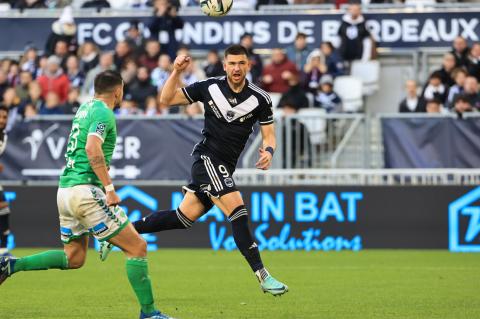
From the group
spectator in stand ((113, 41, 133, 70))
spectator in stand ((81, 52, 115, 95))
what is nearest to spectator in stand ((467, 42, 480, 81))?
spectator in stand ((113, 41, 133, 70))

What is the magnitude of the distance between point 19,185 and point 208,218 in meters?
3.41

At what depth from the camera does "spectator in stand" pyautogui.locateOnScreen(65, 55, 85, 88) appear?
22.6m

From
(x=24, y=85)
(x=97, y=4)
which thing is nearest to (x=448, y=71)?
(x=24, y=85)

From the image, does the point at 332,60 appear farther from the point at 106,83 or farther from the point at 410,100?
the point at 106,83

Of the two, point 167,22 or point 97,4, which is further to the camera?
point 97,4

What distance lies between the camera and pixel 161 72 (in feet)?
71.8

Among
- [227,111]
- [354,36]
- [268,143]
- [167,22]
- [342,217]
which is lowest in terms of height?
[342,217]

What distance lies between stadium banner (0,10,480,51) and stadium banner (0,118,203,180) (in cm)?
386

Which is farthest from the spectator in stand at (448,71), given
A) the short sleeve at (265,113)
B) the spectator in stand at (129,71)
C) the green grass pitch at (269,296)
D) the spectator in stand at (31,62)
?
the short sleeve at (265,113)

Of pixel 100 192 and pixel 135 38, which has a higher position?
pixel 135 38

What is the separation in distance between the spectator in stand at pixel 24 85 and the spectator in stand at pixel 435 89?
7.64m

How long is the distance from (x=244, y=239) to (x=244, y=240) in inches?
0.5

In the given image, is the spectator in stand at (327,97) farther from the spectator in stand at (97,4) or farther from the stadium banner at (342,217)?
the spectator in stand at (97,4)

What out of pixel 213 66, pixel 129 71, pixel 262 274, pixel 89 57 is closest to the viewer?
pixel 262 274
